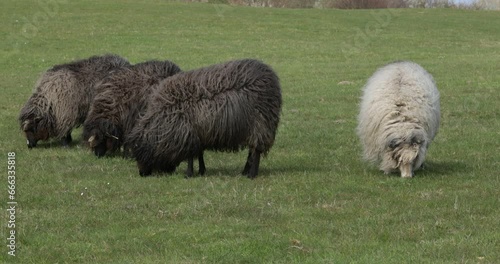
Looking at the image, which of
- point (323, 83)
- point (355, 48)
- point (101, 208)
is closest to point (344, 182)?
point (101, 208)

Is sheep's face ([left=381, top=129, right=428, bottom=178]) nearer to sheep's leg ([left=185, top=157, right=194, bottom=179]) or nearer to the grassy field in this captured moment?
the grassy field

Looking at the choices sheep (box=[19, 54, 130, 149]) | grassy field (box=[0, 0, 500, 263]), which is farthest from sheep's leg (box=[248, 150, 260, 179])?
sheep (box=[19, 54, 130, 149])

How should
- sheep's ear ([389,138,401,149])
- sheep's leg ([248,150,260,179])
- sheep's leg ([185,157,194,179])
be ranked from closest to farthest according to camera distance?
sheep's ear ([389,138,401,149])
sheep's leg ([248,150,260,179])
sheep's leg ([185,157,194,179])

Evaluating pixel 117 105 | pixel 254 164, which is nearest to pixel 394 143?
pixel 254 164

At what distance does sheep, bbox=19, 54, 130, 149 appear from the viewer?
1498cm

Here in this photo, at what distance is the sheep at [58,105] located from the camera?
15.0 metres

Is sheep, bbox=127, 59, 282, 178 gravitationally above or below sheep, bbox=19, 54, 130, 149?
above

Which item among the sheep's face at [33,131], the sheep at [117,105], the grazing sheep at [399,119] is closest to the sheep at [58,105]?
the sheep's face at [33,131]

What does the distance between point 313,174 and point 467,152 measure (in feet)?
11.2

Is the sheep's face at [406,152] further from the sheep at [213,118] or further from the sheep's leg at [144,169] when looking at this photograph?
the sheep's leg at [144,169]

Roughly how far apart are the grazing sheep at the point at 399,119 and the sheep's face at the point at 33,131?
6.05 m

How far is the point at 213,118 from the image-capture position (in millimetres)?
11391

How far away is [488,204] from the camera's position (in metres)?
9.52

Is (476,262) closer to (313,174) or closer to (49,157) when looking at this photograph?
(313,174)
